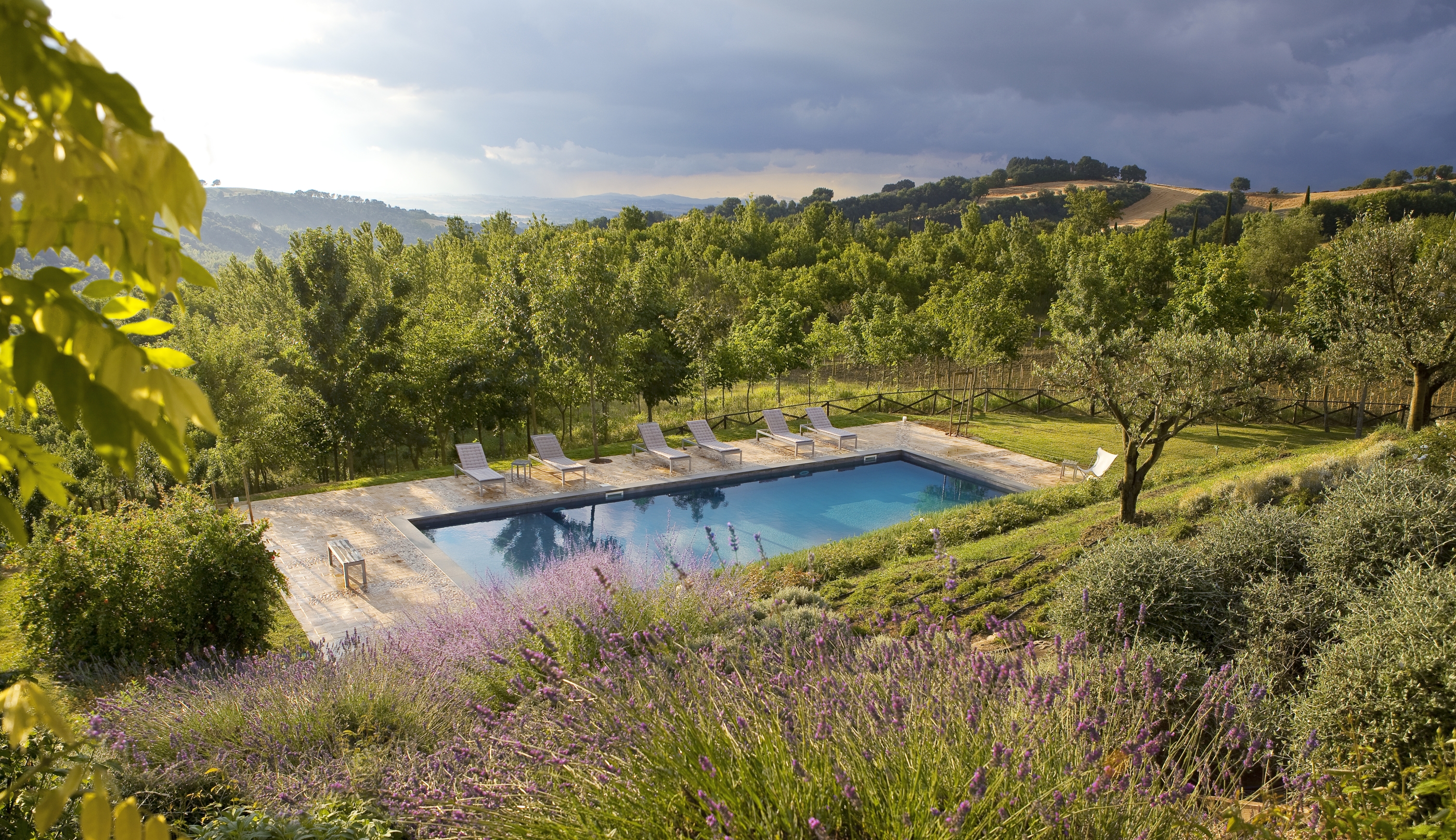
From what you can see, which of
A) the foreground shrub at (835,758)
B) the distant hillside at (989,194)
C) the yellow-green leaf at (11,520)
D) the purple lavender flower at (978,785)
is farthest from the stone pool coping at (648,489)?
the distant hillside at (989,194)

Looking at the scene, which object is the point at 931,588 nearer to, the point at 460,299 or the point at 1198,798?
the point at 1198,798

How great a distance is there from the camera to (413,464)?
56.4ft

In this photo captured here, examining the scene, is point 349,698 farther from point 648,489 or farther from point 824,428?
point 824,428

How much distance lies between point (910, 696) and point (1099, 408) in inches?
670

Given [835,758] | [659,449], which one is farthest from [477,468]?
[835,758]

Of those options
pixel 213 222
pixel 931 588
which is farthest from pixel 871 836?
pixel 213 222

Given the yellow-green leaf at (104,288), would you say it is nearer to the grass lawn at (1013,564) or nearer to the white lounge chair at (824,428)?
the grass lawn at (1013,564)

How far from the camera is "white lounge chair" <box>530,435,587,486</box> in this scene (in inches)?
458

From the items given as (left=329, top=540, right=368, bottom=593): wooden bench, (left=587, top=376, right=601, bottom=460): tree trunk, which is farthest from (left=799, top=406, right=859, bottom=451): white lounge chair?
(left=329, top=540, right=368, bottom=593): wooden bench

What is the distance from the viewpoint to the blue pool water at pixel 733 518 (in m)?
9.84

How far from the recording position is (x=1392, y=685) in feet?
10.1

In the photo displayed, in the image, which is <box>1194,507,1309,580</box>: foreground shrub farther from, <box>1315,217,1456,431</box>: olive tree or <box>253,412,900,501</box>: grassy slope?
<box>1315,217,1456,431</box>: olive tree

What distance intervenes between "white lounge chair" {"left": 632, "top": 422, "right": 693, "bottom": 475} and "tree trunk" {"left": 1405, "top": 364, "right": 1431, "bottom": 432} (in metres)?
12.1

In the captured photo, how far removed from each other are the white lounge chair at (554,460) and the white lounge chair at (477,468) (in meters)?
0.82
